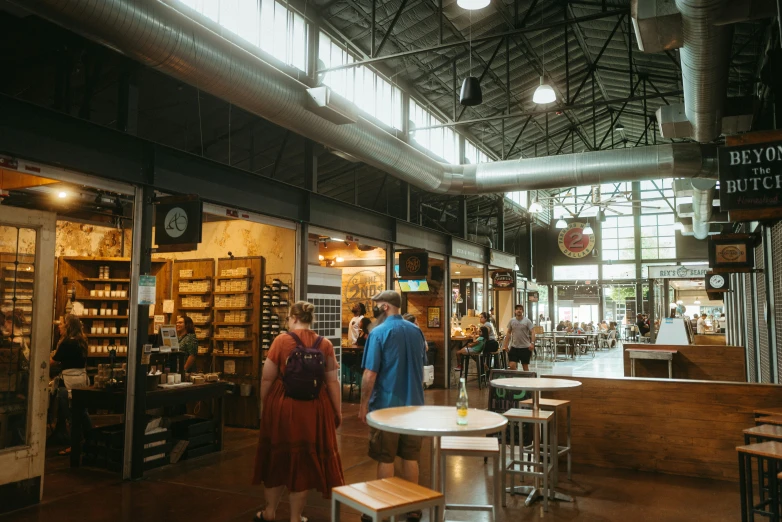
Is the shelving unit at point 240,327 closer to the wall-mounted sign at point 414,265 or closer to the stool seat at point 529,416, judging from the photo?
the wall-mounted sign at point 414,265

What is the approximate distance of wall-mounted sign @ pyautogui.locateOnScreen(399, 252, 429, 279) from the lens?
11.4 metres

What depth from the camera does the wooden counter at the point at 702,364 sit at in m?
8.83

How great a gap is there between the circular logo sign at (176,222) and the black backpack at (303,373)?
103 inches

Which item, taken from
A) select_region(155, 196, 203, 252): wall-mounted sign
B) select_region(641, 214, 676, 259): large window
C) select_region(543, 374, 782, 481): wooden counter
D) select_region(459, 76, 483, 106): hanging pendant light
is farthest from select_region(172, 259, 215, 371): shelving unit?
select_region(641, 214, 676, 259): large window

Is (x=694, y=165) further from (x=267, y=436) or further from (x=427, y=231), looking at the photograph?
(x=267, y=436)

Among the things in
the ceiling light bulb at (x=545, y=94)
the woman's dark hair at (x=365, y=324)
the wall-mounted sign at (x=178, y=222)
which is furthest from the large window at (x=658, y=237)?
the wall-mounted sign at (x=178, y=222)

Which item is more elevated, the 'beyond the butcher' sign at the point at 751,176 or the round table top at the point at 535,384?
the 'beyond the butcher' sign at the point at 751,176

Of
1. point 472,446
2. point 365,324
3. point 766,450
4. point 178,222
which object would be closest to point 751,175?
point 766,450

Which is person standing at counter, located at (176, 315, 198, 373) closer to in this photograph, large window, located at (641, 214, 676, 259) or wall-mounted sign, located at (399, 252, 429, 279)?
wall-mounted sign, located at (399, 252, 429, 279)

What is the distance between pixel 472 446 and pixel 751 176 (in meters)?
3.18

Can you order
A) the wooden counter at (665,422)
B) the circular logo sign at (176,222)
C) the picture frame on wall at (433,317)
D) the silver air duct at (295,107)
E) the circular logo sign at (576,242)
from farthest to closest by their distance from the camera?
the circular logo sign at (576,242) < the picture frame on wall at (433,317) < the circular logo sign at (176,222) < the wooden counter at (665,422) < the silver air duct at (295,107)

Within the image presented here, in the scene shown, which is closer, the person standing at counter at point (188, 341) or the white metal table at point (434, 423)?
the white metal table at point (434, 423)

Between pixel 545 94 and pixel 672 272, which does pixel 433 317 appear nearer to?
pixel 545 94

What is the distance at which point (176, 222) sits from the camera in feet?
19.9
